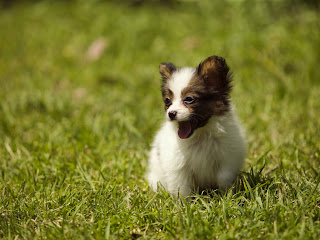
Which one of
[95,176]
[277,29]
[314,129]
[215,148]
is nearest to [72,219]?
[95,176]

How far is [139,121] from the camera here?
5297 mm

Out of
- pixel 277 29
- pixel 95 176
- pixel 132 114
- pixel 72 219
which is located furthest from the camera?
pixel 277 29

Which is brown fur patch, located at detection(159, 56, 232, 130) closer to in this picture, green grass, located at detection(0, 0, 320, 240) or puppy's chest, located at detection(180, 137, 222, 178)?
puppy's chest, located at detection(180, 137, 222, 178)

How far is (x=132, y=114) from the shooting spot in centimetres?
551

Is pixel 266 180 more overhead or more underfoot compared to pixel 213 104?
more underfoot

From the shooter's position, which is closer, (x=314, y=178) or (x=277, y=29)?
(x=314, y=178)

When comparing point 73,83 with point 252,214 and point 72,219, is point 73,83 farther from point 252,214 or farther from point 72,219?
point 252,214

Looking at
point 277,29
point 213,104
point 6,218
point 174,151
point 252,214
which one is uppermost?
point 277,29

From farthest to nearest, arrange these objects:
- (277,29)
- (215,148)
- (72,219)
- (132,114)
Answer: (277,29) → (132,114) → (215,148) → (72,219)

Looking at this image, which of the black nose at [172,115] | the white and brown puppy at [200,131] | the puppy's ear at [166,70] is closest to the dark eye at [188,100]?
the white and brown puppy at [200,131]

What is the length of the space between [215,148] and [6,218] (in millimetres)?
1746

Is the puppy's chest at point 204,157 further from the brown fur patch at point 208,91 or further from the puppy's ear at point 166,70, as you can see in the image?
the puppy's ear at point 166,70

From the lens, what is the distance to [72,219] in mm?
2949

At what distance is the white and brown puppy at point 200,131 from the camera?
308 cm
